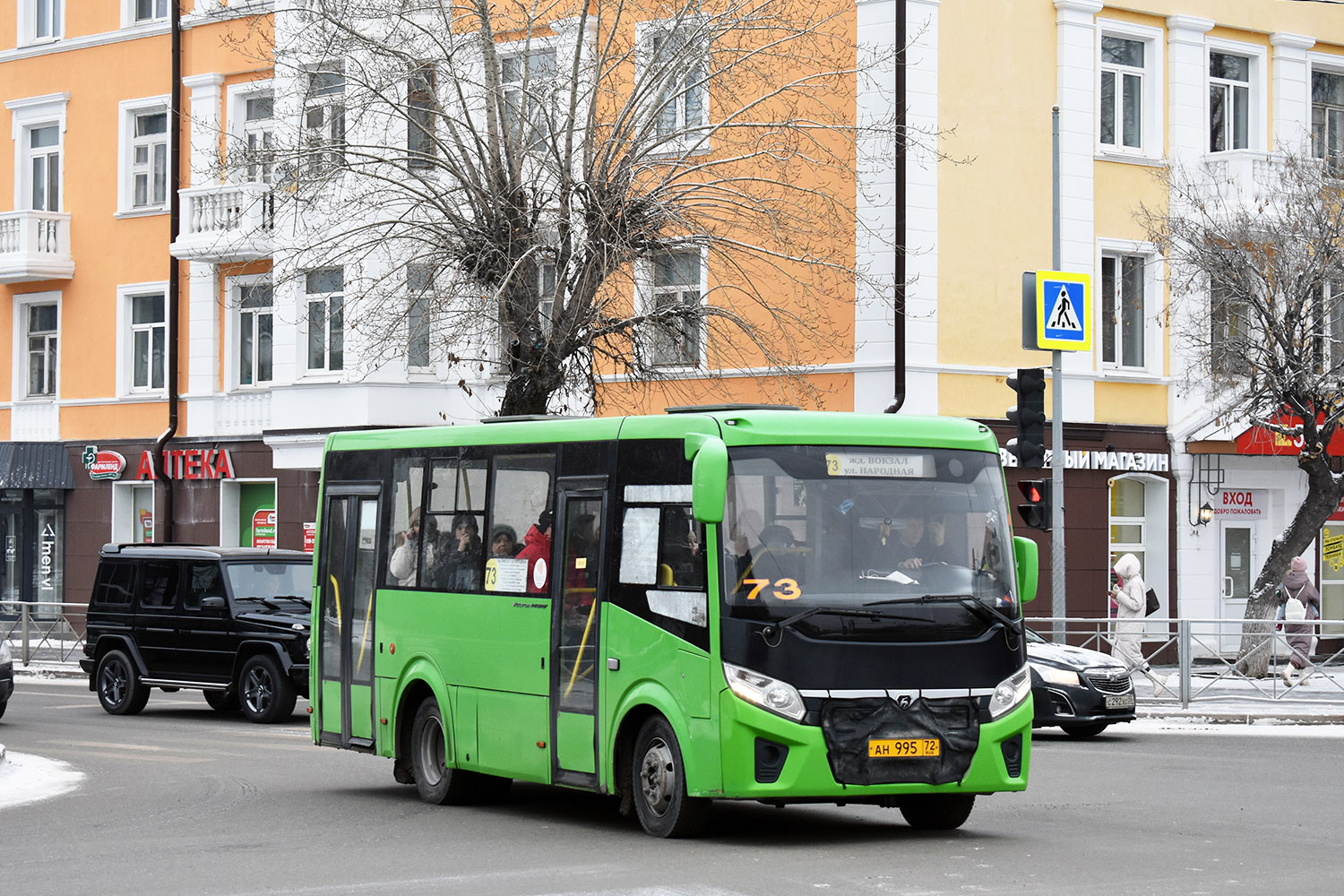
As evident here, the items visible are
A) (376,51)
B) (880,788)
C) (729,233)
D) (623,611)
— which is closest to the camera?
(880,788)

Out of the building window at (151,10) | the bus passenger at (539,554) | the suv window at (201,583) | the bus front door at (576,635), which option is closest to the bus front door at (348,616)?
the bus passenger at (539,554)

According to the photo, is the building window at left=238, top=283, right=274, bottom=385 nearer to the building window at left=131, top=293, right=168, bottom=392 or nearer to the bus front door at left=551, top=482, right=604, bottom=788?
the building window at left=131, top=293, right=168, bottom=392

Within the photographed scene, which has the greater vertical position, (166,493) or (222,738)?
(166,493)

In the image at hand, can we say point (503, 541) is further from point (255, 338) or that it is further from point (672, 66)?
point (255, 338)

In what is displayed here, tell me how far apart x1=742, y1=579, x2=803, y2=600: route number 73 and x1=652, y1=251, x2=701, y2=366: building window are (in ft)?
44.3

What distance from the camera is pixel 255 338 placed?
3753 cm

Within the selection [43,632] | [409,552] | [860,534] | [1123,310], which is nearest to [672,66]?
[1123,310]

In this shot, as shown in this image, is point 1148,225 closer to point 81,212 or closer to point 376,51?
point 376,51

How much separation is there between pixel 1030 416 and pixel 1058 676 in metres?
3.75

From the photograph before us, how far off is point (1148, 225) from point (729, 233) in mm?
7025

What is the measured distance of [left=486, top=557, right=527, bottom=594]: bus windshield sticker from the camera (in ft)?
45.7

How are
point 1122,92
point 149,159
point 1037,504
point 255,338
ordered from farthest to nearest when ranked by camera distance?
point 149,159
point 255,338
point 1122,92
point 1037,504

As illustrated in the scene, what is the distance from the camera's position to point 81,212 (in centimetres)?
4009

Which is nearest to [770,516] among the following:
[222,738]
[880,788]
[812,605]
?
[812,605]
